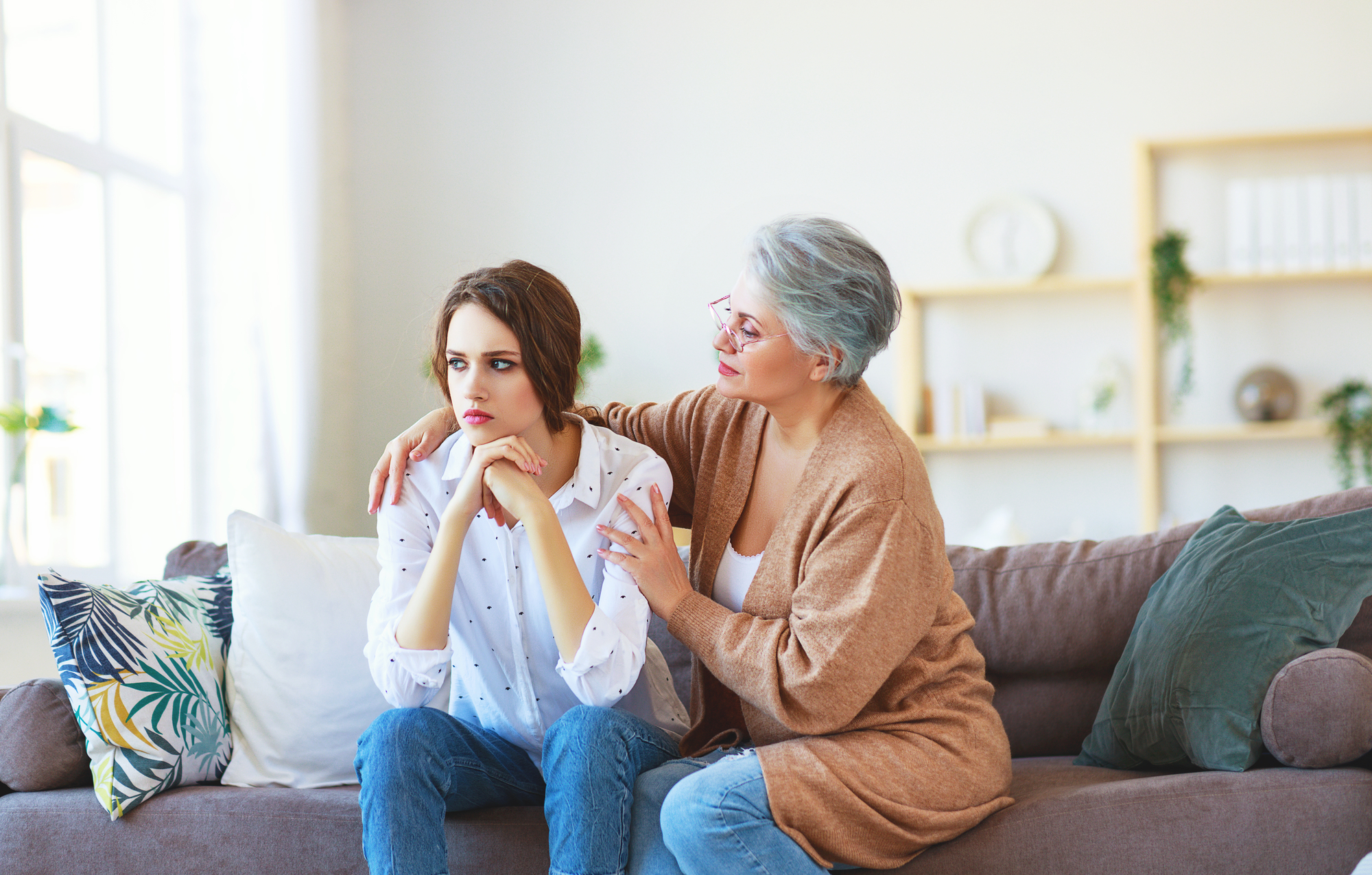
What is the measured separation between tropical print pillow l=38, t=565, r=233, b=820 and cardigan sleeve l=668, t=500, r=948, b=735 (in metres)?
0.87

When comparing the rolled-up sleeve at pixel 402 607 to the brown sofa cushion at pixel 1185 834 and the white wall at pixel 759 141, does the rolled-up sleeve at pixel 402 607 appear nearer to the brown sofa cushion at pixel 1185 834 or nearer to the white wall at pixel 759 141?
the brown sofa cushion at pixel 1185 834

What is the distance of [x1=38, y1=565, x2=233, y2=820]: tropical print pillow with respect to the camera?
5.40ft

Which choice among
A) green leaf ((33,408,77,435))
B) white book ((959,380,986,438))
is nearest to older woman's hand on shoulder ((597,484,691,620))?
green leaf ((33,408,77,435))

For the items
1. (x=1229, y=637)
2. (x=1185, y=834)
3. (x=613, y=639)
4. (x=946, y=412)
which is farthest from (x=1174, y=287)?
(x=613, y=639)

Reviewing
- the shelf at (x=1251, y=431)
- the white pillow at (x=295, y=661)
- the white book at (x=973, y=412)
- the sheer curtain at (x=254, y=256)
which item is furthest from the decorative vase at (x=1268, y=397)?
the sheer curtain at (x=254, y=256)

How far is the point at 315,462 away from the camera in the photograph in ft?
13.3

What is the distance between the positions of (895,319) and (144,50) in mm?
3022

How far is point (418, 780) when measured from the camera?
137 centimetres

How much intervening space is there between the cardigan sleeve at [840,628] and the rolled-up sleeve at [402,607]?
0.36 meters

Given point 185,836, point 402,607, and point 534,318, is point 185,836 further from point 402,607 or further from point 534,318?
point 534,318

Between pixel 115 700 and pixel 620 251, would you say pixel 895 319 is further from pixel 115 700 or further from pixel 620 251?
pixel 620 251

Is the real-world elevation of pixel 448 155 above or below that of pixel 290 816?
above

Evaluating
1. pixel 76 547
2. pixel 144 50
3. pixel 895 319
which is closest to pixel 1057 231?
pixel 895 319

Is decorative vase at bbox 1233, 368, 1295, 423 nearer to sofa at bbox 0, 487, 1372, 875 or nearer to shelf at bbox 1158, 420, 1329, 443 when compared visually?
shelf at bbox 1158, 420, 1329, 443
